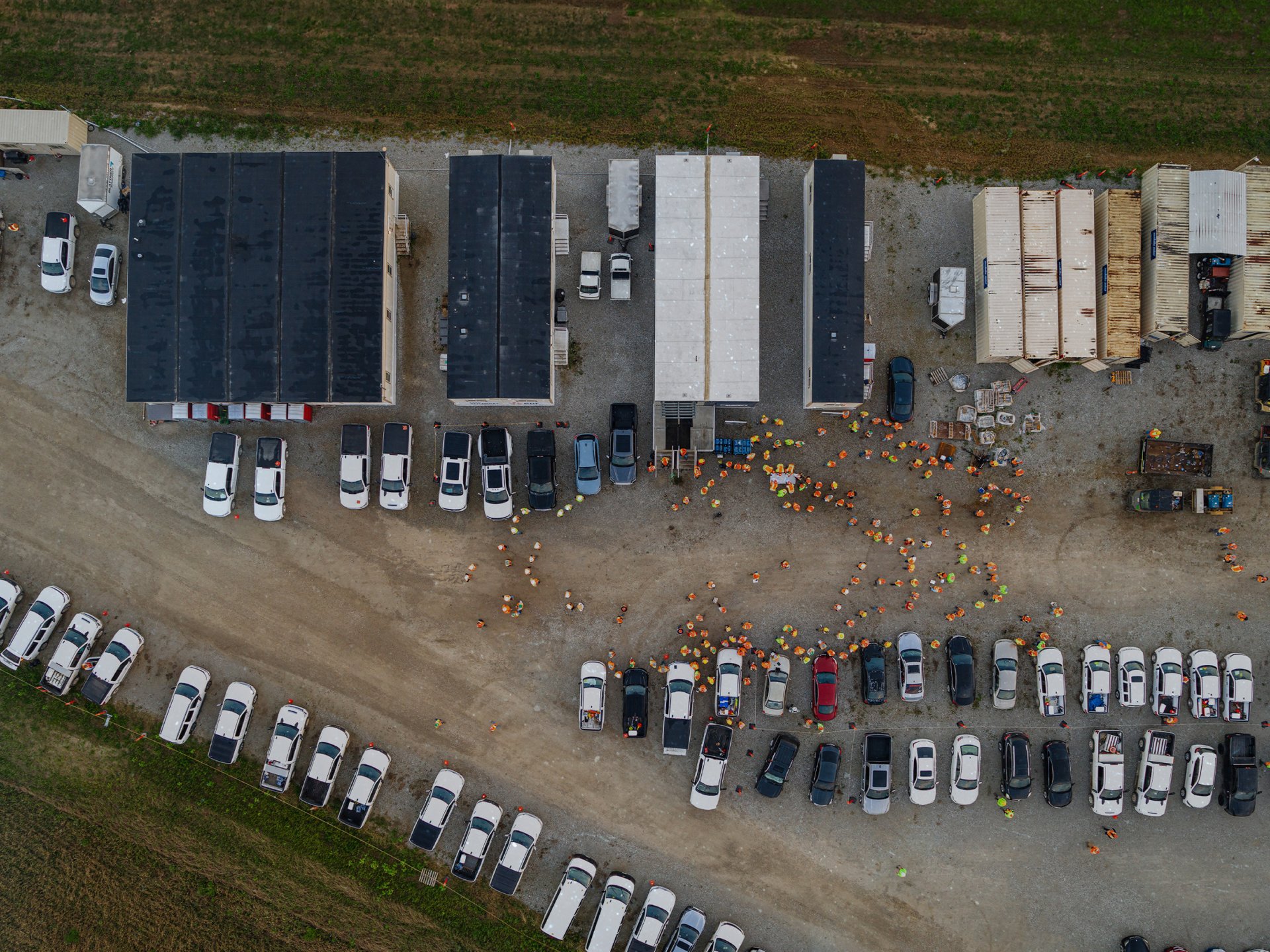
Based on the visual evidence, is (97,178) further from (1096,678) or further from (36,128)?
(1096,678)

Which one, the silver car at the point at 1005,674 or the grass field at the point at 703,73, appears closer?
the silver car at the point at 1005,674

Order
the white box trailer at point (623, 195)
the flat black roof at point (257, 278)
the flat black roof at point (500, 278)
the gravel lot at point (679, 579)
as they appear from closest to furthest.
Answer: the flat black roof at point (500, 278) < the flat black roof at point (257, 278) < the white box trailer at point (623, 195) < the gravel lot at point (679, 579)

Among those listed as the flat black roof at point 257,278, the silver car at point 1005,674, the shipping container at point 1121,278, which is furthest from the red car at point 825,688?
the flat black roof at point 257,278

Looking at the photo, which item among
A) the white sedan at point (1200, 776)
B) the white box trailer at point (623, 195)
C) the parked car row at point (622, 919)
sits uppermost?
the white box trailer at point (623, 195)

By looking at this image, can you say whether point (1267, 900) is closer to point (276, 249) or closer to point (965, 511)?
point (965, 511)

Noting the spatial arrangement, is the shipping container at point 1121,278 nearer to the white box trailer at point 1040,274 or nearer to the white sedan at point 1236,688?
the white box trailer at point 1040,274
